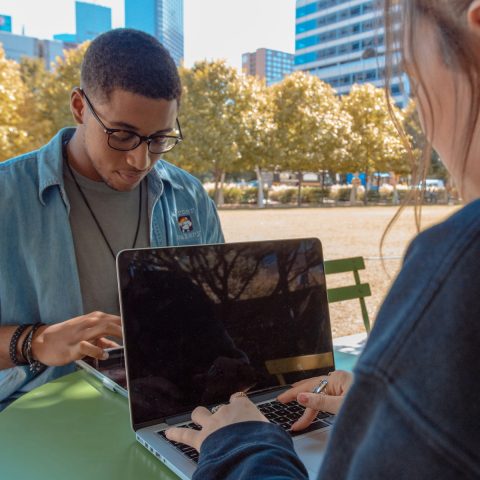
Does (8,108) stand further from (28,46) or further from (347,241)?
(28,46)

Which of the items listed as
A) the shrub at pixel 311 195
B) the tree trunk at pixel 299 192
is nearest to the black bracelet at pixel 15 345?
the tree trunk at pixel 299 192

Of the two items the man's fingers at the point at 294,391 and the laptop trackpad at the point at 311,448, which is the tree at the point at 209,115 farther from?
the laptop trackpad at the point at 311,448

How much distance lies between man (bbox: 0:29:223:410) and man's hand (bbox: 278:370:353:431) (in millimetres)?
698

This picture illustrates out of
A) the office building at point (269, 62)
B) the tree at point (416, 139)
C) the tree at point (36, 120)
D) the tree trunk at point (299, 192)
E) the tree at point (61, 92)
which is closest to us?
the tree at point (416, 139)

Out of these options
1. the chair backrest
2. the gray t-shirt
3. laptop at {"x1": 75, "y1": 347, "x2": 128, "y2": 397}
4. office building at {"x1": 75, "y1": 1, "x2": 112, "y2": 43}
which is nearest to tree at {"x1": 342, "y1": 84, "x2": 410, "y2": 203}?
the chair backrest

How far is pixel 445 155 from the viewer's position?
1.77ft

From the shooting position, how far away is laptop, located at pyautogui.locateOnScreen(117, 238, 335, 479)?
3.52 feet

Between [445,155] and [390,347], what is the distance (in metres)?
0.24

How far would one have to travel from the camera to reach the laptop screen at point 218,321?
3.57ft

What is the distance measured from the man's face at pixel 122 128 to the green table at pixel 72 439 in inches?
28.6

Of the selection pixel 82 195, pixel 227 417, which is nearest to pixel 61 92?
pixel 82 195

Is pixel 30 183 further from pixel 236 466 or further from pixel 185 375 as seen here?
pixel 236 466

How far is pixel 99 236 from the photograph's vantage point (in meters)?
1.89

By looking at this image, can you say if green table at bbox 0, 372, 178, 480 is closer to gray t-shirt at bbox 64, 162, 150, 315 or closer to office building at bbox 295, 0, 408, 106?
gray t-shirt at bbox 64, 162, 150, 315
